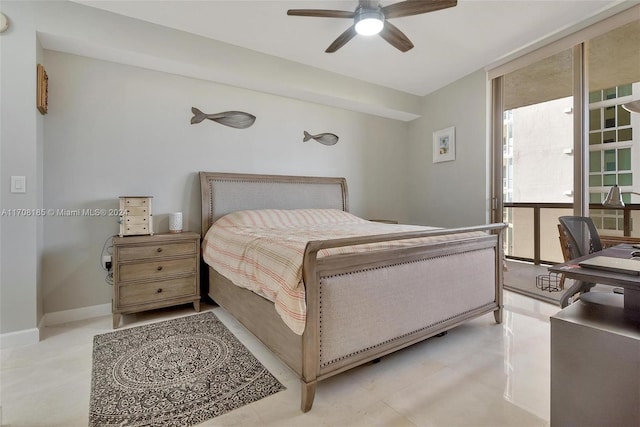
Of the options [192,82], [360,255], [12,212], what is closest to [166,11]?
[192,82]

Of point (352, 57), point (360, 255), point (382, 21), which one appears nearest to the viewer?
Result: point (360, 255)

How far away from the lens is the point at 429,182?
15.1 ft

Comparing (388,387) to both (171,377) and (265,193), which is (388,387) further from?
(265,193)

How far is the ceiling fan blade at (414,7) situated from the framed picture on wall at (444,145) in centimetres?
233

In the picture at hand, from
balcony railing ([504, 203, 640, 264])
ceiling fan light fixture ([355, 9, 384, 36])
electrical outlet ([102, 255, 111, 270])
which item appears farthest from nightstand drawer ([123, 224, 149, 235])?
balcony railing ([504, 203, 640, 264])

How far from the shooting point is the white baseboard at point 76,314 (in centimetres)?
254

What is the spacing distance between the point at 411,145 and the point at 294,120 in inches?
83.9

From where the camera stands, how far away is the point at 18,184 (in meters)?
2.16

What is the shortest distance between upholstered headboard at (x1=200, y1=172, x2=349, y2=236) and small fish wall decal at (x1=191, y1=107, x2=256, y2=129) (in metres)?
0.58

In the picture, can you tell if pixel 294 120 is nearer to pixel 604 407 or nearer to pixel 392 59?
pixel 392 59

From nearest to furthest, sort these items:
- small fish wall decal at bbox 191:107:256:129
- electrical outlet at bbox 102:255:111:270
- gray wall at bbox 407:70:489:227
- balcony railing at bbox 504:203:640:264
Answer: electrical outlet at bbox 102:255:111:270 < small fish wall decal at bbox 191:107:256:129 < gray wall at bbox 407:70:489:227 < balcony railing at bbox 504:203:640:264

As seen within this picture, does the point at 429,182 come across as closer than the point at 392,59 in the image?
No

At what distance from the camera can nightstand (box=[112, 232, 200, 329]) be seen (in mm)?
2439

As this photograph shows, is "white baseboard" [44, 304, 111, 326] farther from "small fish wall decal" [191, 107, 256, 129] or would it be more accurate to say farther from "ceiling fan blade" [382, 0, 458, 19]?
"ceiling fan blade" [382, 0, 458, 19]
